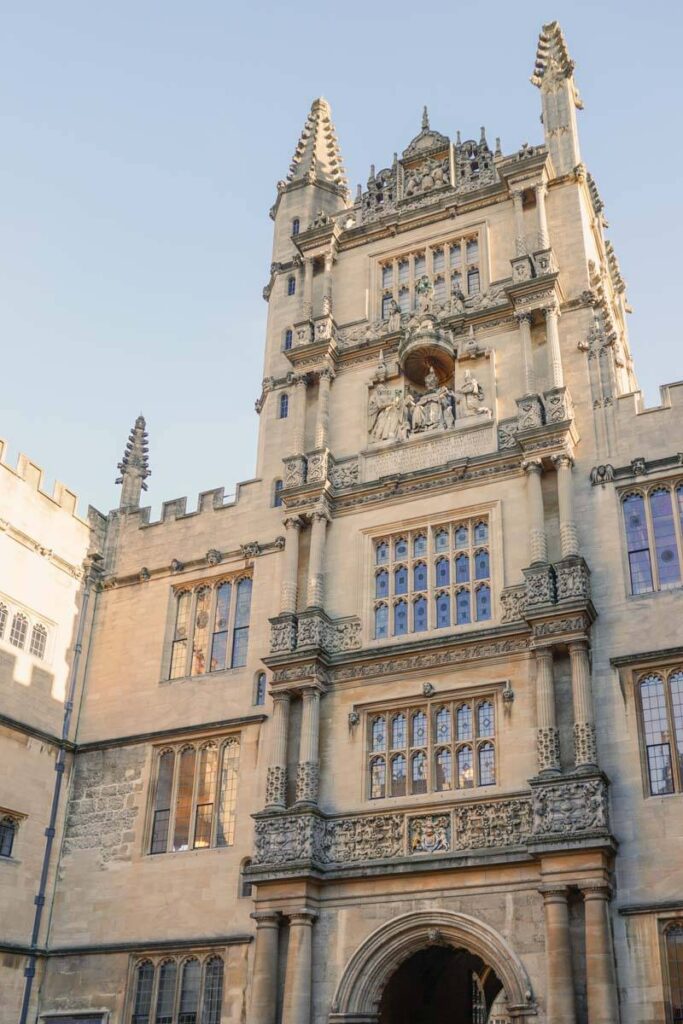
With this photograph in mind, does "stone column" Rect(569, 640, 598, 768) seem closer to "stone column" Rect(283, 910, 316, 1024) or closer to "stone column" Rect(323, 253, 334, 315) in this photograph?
"stone column" Rect(283, 910, 316, 1024)

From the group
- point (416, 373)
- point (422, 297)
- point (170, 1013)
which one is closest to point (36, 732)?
point (170, 1013)

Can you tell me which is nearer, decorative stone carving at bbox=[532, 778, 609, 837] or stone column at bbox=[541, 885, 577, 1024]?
stone column at bbox=[541, 885, 577, 1024]

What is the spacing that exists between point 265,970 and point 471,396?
1365cm

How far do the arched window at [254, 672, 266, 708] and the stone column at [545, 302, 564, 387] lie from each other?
9582 mm

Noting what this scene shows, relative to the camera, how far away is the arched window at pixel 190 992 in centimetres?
2256

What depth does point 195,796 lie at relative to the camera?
25047 mm

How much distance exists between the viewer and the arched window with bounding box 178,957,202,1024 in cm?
2256

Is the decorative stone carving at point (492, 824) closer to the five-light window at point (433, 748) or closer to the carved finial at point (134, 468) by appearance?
the five-light window at point (433, 748)

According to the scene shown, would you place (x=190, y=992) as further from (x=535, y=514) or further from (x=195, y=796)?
(x=535, y=514)

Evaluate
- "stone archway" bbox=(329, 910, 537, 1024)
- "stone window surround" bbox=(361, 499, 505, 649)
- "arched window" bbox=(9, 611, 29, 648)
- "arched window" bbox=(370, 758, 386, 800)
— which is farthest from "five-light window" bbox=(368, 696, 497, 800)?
"arched window" bbox=(9, 611, 29, 648)

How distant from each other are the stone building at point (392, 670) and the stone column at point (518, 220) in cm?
8

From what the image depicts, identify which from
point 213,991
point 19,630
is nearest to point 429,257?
point 19,630

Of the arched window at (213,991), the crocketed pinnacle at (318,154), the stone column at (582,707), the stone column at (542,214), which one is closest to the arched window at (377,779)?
the stone column at (582,707)

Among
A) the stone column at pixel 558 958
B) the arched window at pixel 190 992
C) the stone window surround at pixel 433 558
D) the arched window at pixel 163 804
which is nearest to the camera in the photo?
the stone column at pixel 558 958
